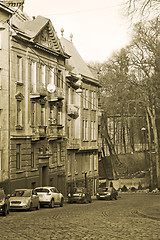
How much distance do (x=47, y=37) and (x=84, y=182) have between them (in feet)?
62.5

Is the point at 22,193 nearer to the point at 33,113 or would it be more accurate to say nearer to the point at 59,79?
the point at 33,113

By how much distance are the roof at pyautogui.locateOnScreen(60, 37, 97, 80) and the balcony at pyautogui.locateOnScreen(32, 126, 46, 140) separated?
14.7m

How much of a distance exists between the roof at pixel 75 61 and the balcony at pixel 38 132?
14.7 metres

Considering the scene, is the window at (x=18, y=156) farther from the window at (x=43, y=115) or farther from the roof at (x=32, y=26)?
the roof at (x=32, y=26)

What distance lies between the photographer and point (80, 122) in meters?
55.2

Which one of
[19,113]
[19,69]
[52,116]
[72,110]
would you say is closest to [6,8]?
[19,69]

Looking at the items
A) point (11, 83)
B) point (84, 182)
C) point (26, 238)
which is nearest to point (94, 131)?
point (84, 182)

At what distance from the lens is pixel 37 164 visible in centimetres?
4259

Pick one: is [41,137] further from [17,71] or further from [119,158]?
[119,158]

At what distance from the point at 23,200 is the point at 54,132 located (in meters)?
18.3

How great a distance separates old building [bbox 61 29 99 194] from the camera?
5216 cm

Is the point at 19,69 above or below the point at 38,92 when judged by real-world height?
above

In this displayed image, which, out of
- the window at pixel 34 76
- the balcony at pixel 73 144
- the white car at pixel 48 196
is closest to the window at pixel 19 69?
the window at pixel 34 76

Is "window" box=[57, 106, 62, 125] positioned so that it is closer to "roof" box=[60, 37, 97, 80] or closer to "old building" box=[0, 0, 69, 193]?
"old building" box=[0, 0, 69, 193]
